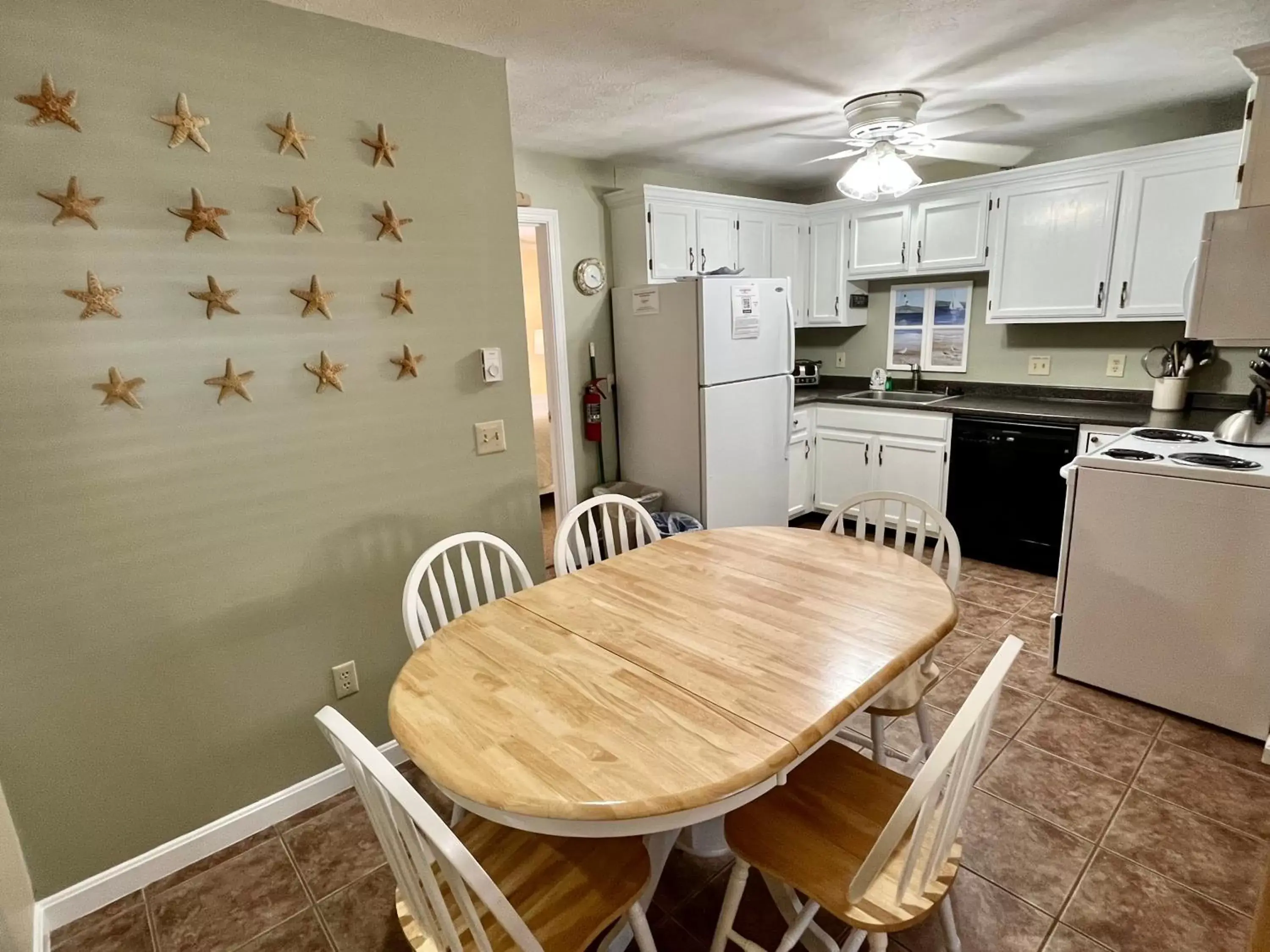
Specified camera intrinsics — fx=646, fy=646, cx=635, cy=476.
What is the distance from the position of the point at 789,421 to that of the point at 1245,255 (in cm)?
203

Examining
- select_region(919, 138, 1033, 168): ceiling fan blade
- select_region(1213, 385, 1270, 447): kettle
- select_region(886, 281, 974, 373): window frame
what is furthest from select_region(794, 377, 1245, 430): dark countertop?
select_region(919, 138, 1033, 168): ceiling fan blade

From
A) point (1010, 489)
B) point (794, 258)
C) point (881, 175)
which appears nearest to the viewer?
point (881, 175)

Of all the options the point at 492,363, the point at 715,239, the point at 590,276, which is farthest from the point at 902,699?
the point at 715,239

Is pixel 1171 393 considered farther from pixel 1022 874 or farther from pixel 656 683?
pixel 656 683

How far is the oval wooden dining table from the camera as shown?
1.04 metres

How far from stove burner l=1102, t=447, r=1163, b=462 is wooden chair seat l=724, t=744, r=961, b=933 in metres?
1.61

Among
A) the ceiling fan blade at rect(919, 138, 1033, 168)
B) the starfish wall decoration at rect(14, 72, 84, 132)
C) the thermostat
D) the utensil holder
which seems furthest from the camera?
the utensil holder

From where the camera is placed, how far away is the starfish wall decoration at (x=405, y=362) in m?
2.05

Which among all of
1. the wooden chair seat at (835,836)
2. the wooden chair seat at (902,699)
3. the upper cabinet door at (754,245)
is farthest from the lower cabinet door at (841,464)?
the wooden chair seat at (835,836)

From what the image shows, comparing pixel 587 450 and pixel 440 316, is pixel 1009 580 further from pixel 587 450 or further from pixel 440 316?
pixel 440 316

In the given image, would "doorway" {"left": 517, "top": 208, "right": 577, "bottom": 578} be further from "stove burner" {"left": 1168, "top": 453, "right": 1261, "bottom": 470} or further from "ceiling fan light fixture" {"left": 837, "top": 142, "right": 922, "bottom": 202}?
"stove burner" {"left": 1168, "top": 453, "right": 1261, "bottom": 470}

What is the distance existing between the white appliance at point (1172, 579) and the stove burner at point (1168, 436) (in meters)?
0.02

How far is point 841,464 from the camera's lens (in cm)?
412

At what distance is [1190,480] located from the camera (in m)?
2.13
